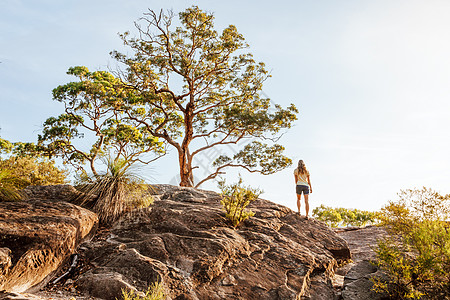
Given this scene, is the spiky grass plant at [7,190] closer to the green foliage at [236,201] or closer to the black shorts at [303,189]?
the green foliage at [236,201]

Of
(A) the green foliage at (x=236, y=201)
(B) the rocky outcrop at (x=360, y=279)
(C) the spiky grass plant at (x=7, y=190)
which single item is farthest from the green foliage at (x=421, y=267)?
(C) the spiky grass plant at (x=7, y=190)

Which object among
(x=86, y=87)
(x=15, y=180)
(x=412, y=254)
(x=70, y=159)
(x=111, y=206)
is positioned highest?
(x=86, y=87)

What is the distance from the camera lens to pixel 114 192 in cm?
699

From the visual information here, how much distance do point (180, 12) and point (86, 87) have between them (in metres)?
6.53

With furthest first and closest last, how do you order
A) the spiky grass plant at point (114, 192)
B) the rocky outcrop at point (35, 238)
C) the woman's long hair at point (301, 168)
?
the woman's long hair at point (301, 168)
the spiky grass plant at point (114, 192)
the rocky outcrop at point (35, 238)

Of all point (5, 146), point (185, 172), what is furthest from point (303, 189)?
point (5, 146)

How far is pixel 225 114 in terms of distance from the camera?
16969 millimetres

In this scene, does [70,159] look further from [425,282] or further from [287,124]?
[425,282]

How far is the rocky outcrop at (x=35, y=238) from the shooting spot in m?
4.12

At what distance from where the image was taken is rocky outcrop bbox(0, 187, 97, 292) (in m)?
4.12

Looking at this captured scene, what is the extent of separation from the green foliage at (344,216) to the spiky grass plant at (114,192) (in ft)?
37.8

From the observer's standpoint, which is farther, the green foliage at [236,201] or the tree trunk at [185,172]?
the tree trunk at [185,172]

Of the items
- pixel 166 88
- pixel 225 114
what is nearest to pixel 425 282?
pixel 225 114

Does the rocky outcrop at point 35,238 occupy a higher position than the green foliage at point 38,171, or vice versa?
the green foliage at point 38,171
